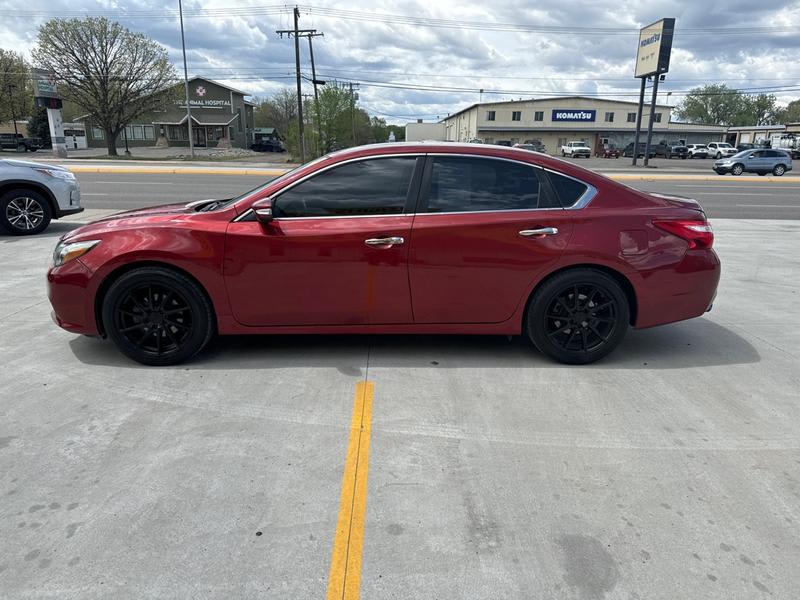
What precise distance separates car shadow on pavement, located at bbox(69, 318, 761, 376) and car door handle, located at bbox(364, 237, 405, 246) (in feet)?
3.05

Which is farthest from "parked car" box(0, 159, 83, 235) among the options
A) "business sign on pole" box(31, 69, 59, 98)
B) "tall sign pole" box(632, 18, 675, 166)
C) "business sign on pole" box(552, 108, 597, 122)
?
"business sign on pole" box(552, 108, 597, 122)

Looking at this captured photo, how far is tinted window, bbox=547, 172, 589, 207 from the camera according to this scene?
4.23 m

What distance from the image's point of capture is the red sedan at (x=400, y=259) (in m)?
4.06

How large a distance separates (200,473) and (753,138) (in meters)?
112

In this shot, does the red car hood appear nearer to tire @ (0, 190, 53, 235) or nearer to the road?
tire @ (0, 190, 53, 235)

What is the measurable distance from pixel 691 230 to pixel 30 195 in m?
9.81

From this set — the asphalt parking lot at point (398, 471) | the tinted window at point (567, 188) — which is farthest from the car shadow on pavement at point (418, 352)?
the tinted window at point (567, 188)

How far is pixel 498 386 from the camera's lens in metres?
3.97

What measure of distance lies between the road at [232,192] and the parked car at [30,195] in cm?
422

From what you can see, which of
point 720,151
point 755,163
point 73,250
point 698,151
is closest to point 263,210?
point 73,250

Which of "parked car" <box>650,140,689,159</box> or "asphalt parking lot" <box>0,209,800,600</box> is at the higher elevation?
"parked car" <box>650,140,689,159</box>

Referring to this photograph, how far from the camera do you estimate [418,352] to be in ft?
15.0

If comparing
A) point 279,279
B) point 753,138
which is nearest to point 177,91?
point 279,279

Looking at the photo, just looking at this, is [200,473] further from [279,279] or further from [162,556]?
[279,279]
